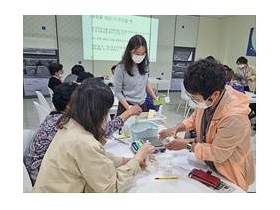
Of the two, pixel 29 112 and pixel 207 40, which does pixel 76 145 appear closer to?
pixel 29 112

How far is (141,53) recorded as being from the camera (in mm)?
1725

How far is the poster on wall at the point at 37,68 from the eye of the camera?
496 centimetres

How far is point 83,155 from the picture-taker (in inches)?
30.7

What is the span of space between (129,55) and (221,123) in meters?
1.00

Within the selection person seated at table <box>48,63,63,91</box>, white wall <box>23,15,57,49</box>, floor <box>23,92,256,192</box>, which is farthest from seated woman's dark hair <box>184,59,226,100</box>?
white wall <box>23,15,57,49</box>

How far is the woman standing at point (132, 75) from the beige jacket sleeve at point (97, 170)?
925 millimetres

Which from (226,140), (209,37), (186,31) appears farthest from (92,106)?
(209,37)

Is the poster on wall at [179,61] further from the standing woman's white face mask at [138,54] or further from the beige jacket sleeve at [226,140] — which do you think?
the beige jacket sleeve at [226,140]

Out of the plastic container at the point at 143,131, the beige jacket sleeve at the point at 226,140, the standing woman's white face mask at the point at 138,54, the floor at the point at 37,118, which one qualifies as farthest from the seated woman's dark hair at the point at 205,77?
the floor at the point at 37,118

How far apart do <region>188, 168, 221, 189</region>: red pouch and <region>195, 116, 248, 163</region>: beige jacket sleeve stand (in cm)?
7

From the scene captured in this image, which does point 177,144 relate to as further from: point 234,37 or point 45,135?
point 234,37
